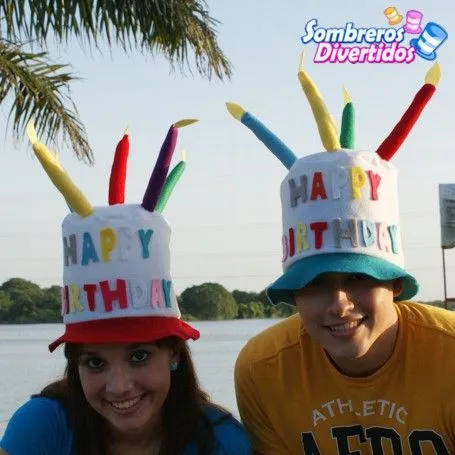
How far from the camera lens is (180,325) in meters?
3.46

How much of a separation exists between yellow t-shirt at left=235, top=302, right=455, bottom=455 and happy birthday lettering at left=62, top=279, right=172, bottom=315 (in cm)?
42

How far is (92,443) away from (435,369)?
43.3 inches

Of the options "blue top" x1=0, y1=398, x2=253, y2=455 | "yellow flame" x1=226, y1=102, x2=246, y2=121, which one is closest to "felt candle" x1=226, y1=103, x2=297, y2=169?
"yellow flame" x1=226, y1=102, x2=246, y2=121

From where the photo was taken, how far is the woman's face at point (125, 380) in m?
3.38

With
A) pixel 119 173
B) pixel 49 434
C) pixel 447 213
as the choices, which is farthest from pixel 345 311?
pixel 447 213

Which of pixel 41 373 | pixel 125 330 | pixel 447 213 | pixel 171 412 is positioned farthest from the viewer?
pixel 41 373

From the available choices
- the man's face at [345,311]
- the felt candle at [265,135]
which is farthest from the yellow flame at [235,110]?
the man's face at [345,311]

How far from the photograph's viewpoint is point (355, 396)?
3395 millimetres

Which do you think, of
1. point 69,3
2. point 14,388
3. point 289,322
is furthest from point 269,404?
point 14,388

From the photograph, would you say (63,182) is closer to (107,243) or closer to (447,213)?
(107,243)

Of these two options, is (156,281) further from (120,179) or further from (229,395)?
(229,395)

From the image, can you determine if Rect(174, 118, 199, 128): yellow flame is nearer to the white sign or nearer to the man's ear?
the man's ear

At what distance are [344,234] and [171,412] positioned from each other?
33.1 inches

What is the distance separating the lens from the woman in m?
3.38
